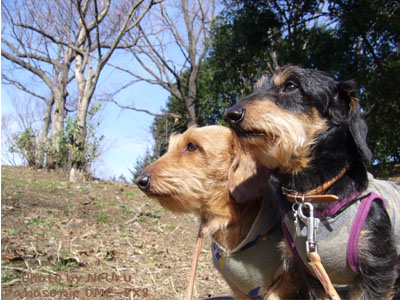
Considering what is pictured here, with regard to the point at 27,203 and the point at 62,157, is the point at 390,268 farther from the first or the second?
the point at 62,157

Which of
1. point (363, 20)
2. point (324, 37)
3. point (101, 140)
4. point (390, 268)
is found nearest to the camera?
point (390, 268)

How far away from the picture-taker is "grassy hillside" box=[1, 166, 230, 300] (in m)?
3.10

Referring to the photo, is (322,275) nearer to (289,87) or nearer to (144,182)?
(289,87)

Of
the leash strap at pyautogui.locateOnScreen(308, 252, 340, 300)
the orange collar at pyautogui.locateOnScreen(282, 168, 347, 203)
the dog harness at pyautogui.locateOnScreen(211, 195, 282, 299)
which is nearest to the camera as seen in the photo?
the leash strap at pyautogui.locateOnScreen(308, 252, 340, 300)

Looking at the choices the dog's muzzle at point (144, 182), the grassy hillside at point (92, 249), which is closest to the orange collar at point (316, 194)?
the dog's muzzle at point (144, 182)

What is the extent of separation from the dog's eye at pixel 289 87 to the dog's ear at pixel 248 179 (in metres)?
0.43

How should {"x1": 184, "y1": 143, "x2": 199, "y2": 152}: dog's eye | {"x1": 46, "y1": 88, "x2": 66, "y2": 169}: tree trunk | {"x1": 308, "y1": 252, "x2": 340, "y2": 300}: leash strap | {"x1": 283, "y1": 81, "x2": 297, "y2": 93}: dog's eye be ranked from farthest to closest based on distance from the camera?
1. {"x1": 46, "y1": 88, "x2": 66, "y2": 169}: tree trunk
2. {"x1": 184, "y1": 143, "x2": 199, "y2": 152}: dog's eye
3. {"x1": 283, "y1": 81, "x2": 297, "y2": 93}: dog's eye
4. {"x1": 308, "y1": 252, "x2": 340, "y2": 300}: leash strap

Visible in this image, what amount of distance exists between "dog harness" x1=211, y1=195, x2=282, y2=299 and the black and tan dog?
134mm

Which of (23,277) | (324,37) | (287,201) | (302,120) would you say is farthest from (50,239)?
(324,37)

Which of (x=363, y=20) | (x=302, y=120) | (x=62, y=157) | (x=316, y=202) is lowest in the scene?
(x=316, y=202)

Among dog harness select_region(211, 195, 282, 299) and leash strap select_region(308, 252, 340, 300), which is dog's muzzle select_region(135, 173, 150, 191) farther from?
leash strap select_region(308, 252, 340, 300)

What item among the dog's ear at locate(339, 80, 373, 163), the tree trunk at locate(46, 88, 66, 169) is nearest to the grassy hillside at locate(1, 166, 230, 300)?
the dog's ear at locate(339, 80, 373, 163)

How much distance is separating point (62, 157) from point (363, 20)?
29.2ft

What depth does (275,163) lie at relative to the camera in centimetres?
182
